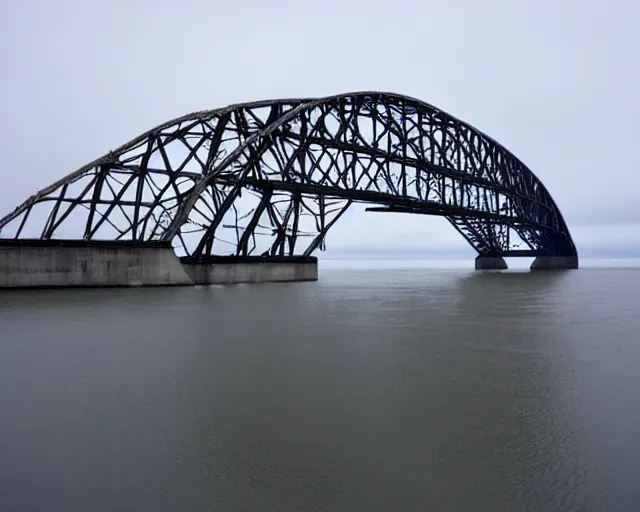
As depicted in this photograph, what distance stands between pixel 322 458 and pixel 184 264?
26259mm

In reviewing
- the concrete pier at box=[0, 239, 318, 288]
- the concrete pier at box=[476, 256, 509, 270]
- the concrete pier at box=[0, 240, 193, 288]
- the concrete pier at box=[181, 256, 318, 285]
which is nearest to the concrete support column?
the concrete pier at box=[476, 256, 509, 270]

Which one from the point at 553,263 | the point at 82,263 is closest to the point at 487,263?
the point at 553,263

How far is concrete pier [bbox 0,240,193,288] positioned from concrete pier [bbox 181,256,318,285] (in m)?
3.55

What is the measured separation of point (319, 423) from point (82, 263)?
22357 mm

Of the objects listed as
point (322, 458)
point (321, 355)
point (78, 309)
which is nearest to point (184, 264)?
point (78, 309)

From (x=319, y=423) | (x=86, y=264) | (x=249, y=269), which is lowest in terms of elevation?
(x=319, y=423)

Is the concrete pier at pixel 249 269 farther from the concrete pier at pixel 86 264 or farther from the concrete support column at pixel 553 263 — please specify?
the concrete support column at pixel 553 263

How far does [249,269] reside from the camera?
31.1 meters

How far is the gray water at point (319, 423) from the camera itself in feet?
9.57

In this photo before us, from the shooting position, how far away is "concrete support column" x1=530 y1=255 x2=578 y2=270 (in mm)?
84387

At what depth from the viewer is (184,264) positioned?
92.9 ft

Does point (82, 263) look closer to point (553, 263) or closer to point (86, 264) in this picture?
point (86, 264)

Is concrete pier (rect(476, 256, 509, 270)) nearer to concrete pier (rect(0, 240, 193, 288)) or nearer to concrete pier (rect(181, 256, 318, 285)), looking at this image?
concrete pier (rect(181, 256, 318, 285))

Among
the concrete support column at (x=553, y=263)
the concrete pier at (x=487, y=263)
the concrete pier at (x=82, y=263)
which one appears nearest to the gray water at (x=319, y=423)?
the concrete pier at (x=82, y=263)
